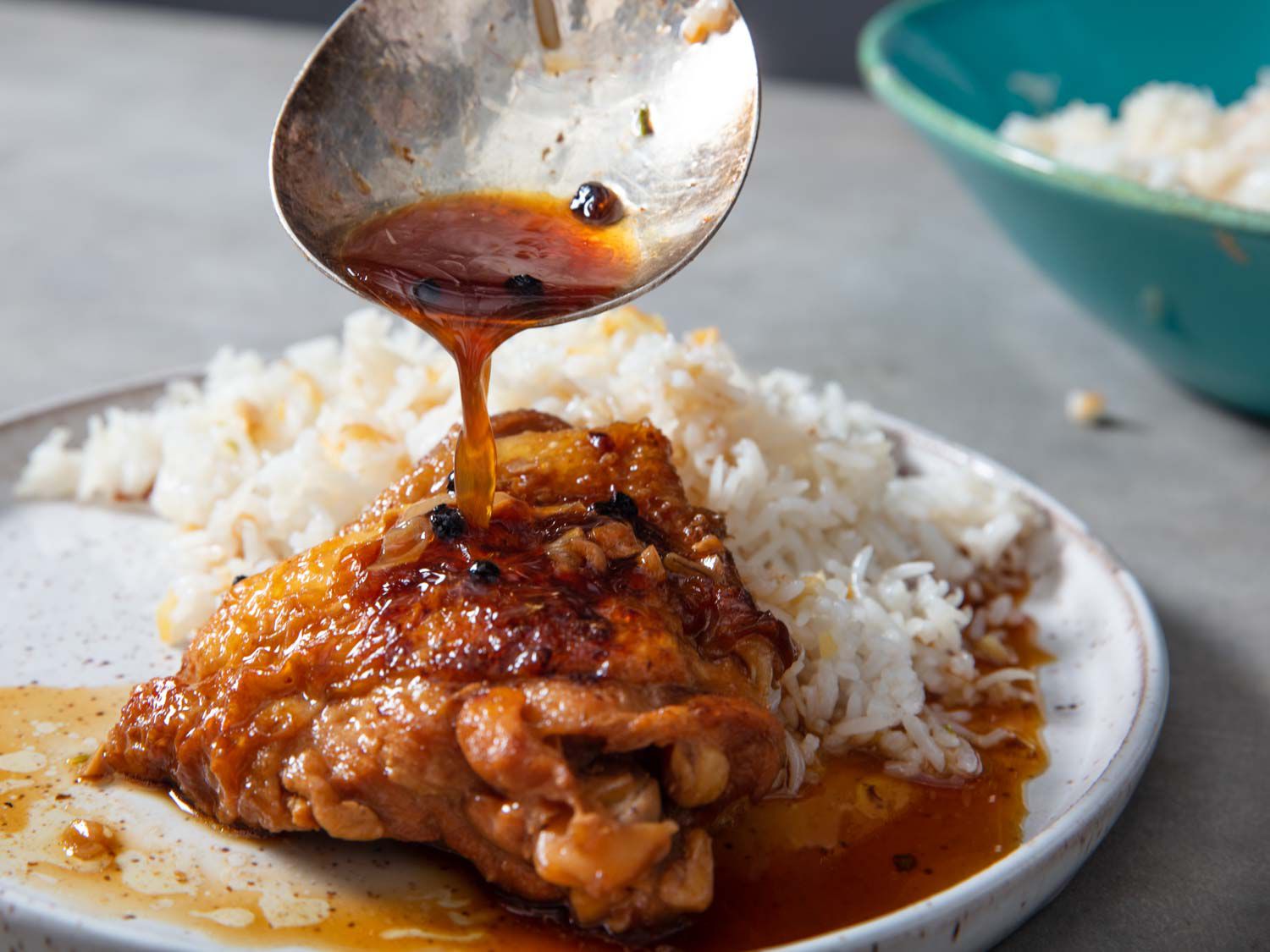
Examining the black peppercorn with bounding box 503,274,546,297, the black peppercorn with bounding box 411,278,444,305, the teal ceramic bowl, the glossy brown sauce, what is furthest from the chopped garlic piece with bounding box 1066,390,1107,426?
the black peppercorn with bounding box 411,278,444,305

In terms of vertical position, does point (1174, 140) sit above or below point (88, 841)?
above

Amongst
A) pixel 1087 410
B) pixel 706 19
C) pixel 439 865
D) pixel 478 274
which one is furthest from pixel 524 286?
pixel 1087 410

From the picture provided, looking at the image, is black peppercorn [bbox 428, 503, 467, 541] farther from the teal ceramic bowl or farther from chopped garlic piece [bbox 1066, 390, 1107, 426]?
chopped garlic piece [bbox 1066, 390, 1107, 426]

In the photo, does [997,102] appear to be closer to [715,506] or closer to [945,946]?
[715,506]

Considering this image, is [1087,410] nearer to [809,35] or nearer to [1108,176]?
[1108,176]

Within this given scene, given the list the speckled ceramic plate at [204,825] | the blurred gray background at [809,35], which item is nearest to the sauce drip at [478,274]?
the speckled ceramic plate at [204,825]

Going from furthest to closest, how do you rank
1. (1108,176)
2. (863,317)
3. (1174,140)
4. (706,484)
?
(863,317) < (1174,140) < (1108,176) < (706,484)

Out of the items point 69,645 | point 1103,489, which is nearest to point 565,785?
point 69,645
